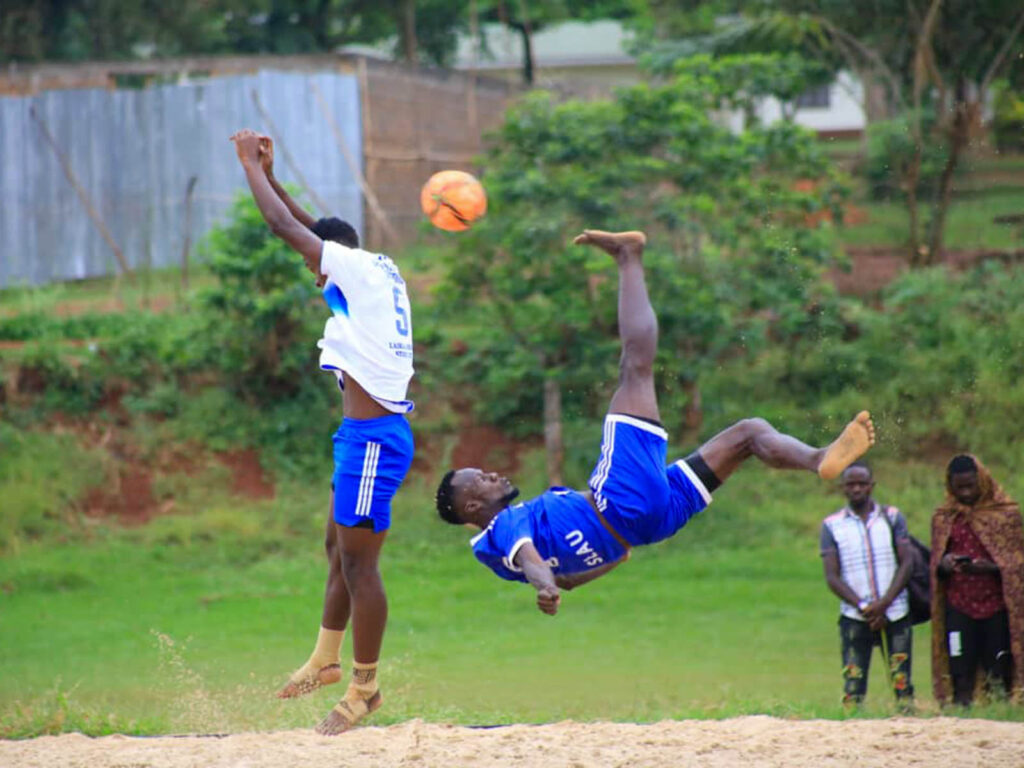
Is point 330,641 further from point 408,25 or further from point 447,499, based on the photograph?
point 408,25

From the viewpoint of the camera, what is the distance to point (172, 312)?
58.1 feet

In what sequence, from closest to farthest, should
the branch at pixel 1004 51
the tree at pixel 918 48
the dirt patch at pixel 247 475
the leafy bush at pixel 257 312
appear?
the leafy bush at pixel 257 312, the dirt patch at pixel 247 475, the tree at pixel 918 48, the branch at pixel 1004 51

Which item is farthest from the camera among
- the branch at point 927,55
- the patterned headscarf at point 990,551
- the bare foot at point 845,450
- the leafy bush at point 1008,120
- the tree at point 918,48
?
the leafy bush at point 1008,120

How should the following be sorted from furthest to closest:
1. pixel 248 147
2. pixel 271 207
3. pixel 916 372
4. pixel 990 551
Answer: pixel 916 372
pixel 990 551
pixel 248 147
pixel 271 207

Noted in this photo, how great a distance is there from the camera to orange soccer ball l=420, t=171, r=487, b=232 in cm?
798

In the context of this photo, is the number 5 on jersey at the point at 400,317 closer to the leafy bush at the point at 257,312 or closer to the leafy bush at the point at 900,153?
the leafy bush at the point at 257,312

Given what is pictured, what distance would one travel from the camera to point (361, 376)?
23.2ft

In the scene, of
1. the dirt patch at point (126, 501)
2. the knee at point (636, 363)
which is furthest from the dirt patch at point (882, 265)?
the knee at point (636, 363)

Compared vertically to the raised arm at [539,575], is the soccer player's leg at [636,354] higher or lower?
higher

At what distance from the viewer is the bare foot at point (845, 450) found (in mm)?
6582

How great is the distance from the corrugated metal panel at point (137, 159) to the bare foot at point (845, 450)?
13357mm

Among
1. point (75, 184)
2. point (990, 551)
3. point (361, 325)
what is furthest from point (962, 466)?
point (75, 184)

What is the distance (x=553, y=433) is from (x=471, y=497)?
868cm

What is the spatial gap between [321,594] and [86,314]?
19.5 feet
